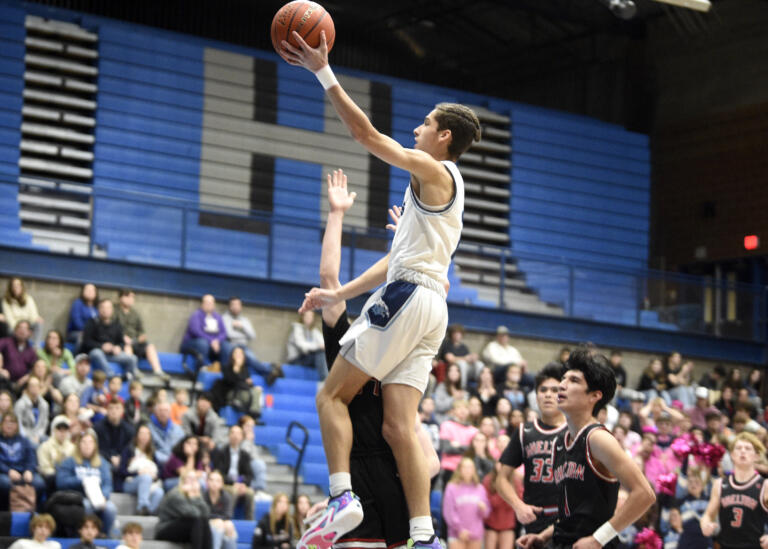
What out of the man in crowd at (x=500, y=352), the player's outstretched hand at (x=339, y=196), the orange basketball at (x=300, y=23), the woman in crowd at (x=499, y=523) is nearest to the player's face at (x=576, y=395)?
the player's outstretched hand at (x=339, y=196)

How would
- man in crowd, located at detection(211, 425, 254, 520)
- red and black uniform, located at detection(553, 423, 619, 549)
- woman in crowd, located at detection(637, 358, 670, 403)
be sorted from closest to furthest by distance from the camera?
red and black uniform, located at detection(553, 423, 619, 549)
man in crowd, located at detection(211, 425, 254, 520)
woman in crowd, located at detection(637, 358, 670, 403)

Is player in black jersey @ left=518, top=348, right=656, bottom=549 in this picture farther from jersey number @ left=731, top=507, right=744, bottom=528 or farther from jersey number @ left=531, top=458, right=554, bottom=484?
jersey number @ left=731, top=507, right=744, bottom=528

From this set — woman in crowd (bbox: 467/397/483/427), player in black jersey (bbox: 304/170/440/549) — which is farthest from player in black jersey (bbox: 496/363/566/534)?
woman in crowd (bbox: 467/397/483/427)

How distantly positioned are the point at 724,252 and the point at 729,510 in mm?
12593

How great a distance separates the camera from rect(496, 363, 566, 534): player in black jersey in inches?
298

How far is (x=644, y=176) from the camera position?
22.6 metres

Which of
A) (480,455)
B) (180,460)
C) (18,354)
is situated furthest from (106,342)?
(480,455)

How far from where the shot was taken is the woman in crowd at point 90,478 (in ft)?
35.0

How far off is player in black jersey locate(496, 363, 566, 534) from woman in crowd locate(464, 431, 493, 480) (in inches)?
180

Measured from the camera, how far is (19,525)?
10438 mm

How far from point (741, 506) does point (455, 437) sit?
386 cm

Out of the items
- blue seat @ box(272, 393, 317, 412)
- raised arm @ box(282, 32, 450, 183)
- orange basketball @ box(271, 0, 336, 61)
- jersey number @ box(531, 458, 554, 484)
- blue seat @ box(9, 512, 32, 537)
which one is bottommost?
blue seat @ box(9, 512, 32, 537)

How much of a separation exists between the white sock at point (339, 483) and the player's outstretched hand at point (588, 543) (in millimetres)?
1215

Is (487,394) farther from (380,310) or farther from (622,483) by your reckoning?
(380,310)
